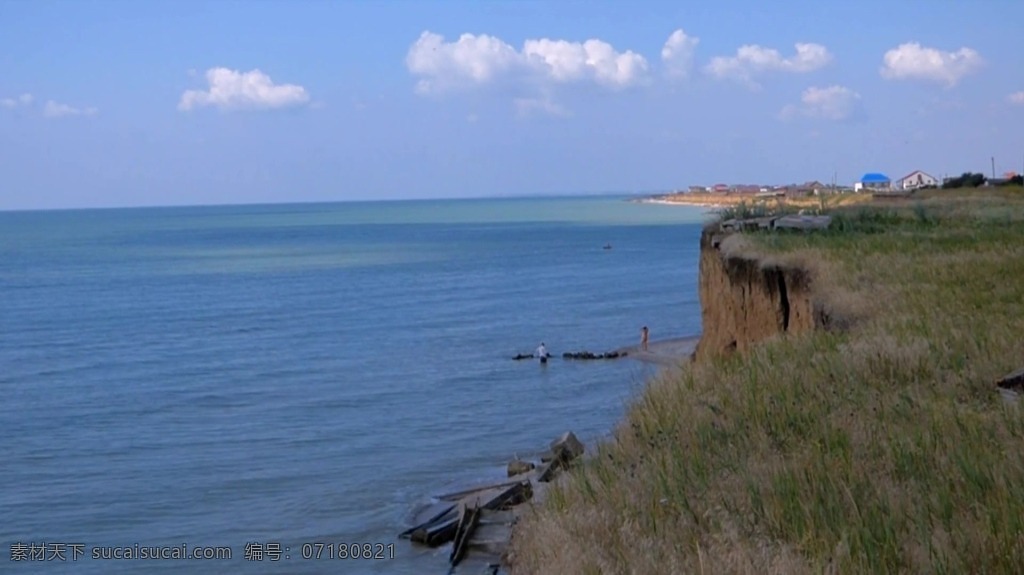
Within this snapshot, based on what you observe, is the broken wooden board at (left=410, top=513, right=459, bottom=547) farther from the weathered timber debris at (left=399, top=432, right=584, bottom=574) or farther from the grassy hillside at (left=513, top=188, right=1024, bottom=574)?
the grassy hillside at (left=513, top=188, right=1024, bottom=574)

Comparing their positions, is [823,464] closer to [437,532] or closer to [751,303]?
[437,532]

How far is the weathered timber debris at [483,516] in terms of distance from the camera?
1469cm

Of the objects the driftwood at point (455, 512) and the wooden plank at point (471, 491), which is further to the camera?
the wooden plank at point (471, 491)

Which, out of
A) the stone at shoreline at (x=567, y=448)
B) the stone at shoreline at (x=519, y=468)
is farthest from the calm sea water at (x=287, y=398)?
the stone at shoreline at (x=567, y=448)

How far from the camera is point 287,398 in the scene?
29.2 metres

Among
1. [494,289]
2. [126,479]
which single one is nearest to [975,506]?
[126,479]

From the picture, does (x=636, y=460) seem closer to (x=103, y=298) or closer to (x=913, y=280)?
(x=913, y=280)

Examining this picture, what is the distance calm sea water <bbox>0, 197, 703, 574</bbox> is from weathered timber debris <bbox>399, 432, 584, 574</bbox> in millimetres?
432

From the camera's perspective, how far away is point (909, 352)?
12469 mm

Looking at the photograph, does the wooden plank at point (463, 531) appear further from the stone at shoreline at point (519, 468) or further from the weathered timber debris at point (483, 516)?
the stone at shoreline at point (519, 468)

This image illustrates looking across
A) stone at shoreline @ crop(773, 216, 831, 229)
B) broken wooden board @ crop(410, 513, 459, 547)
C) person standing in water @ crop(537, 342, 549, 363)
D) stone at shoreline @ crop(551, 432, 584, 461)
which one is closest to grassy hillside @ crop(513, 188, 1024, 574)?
broken wooden board @ crop(410, 513, 459, 547)

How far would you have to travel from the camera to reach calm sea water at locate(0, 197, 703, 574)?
18094mm

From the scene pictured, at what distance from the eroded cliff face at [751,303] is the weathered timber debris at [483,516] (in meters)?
3.67

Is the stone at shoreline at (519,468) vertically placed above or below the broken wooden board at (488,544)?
below
